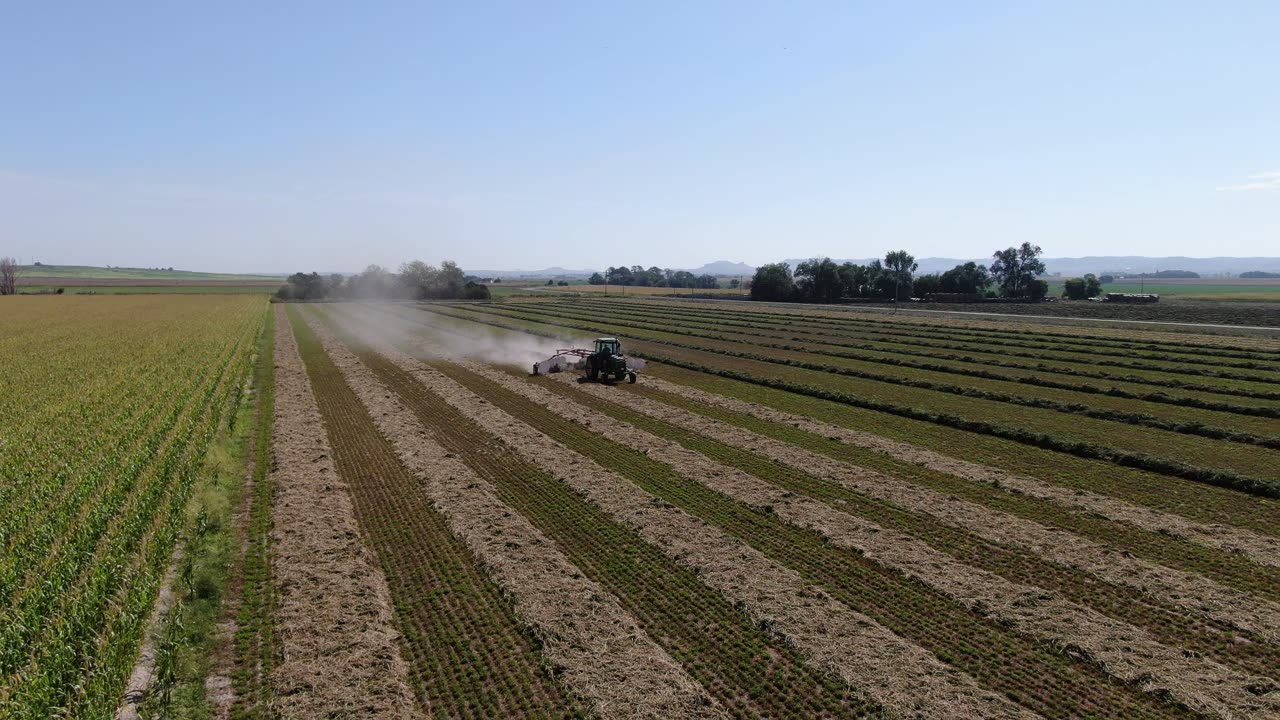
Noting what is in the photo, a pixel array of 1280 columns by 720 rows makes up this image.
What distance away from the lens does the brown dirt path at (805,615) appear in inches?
371

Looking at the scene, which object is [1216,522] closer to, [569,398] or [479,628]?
[479,628]

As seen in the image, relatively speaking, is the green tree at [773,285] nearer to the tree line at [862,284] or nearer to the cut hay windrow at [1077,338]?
the tree line at [862,284]

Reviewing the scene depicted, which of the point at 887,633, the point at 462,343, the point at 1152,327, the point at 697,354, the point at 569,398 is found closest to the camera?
the point at 887,633

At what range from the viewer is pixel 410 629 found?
11.0 meters

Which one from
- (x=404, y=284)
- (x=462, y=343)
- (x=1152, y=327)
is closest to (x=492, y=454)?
(x=462, y=343)

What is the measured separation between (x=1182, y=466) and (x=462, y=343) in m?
44.4

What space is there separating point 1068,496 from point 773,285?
4920 inches

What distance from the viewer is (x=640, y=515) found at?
16.0 m

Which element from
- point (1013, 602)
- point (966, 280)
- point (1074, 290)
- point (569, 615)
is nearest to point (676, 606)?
point (569, 615)

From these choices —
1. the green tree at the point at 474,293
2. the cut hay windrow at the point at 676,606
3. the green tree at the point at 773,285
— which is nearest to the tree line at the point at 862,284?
the green tree at the point at 773,285

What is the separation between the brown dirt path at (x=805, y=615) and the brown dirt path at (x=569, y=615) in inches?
81.8

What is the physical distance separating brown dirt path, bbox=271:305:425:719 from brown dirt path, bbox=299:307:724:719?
6.94 ft

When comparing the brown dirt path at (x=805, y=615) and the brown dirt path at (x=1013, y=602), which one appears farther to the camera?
the brown dirt path at (x=1013, y=602)

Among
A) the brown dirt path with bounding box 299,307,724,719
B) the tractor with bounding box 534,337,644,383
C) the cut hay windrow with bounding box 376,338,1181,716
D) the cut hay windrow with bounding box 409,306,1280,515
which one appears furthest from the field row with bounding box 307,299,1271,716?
the cut hay windrow with bounding box 409,306,1280,515
